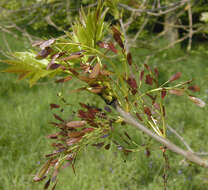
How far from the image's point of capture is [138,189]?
2469mm

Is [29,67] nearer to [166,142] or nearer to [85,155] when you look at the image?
[166,142]

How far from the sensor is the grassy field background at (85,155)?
2.53 m

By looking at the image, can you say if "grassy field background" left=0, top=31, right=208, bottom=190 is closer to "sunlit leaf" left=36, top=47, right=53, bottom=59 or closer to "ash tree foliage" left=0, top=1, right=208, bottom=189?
"ash tree foliage" left=0, top=1, right=208, bottom=189

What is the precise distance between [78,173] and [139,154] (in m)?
0.73

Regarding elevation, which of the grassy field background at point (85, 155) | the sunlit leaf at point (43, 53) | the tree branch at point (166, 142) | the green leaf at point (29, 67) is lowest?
the grassy field background at point (85, 155)

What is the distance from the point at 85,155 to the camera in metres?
2.94

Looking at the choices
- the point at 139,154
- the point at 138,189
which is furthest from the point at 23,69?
the point at 139,154

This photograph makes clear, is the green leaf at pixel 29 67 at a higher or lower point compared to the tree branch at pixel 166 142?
higher

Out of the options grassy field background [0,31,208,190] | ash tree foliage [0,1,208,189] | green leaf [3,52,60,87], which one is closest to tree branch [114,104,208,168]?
ash tree foliage [0,1,208,189]

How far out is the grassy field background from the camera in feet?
8.30

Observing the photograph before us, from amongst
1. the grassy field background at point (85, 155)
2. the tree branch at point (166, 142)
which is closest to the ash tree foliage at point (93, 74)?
the tree branch at point (166, 142)

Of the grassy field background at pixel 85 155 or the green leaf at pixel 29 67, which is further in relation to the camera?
the grassy field background at pixel 85 155

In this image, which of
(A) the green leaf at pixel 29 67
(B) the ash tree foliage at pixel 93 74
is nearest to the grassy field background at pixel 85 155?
(B) the ash tree foliage at pixel 93 74

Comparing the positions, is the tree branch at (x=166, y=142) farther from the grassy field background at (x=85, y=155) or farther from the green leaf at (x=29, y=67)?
the grassy field background at (x=85, y=155)
